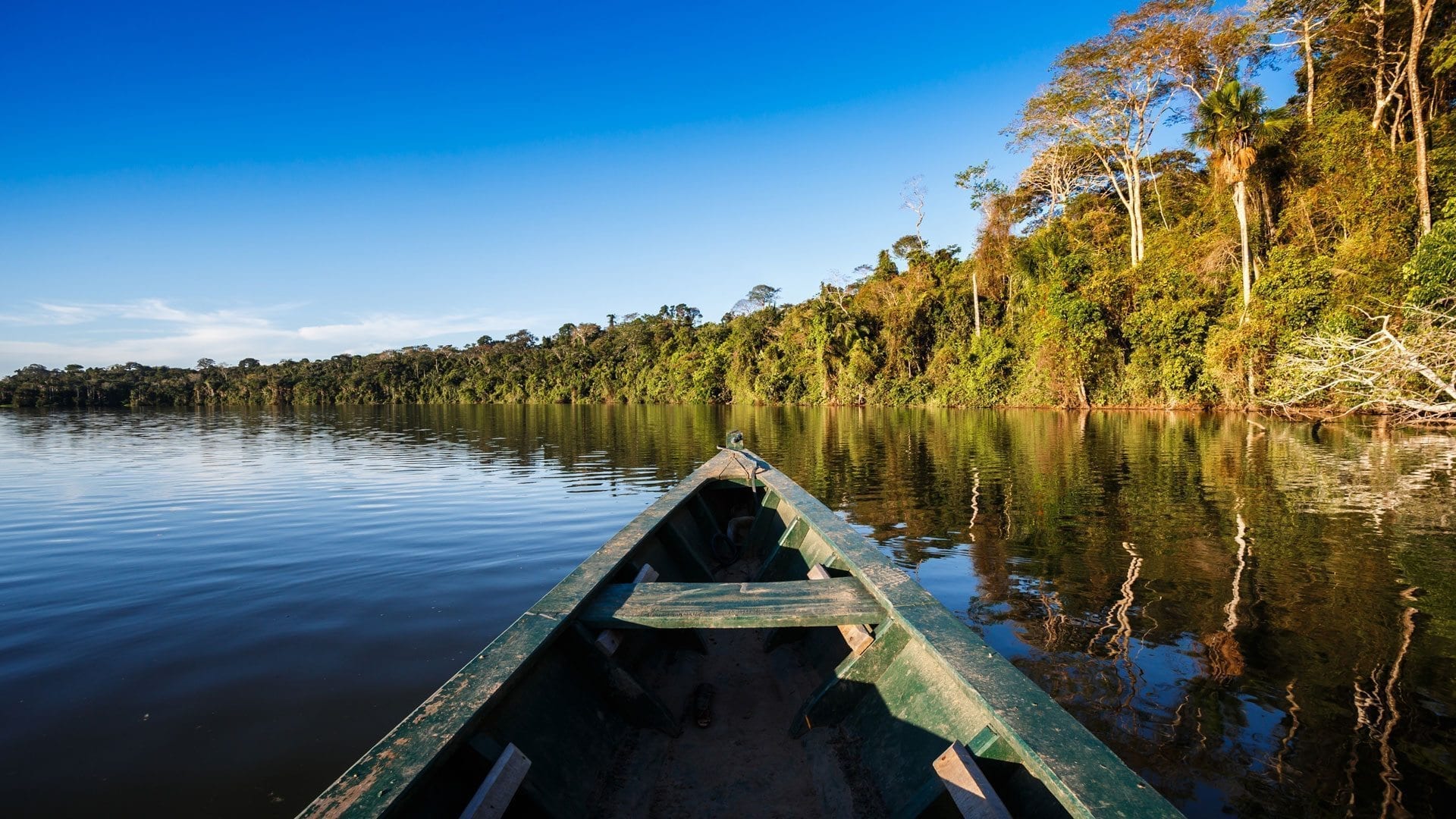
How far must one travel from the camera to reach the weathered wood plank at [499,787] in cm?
178

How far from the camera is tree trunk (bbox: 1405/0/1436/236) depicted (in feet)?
61.4

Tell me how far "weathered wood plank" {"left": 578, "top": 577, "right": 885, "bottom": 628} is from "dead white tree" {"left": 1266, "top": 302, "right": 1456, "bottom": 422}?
1291 centimetres

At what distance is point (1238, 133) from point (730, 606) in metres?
28.2

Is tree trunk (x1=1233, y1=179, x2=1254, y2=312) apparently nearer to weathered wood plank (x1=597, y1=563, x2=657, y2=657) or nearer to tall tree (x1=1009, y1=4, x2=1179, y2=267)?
tall tree (x1=1009, y1=4, x2=1179, y2=267)

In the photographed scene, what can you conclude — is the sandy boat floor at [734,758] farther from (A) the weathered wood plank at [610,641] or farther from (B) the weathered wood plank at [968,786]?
(B) the weathered wood plank at [968,786]

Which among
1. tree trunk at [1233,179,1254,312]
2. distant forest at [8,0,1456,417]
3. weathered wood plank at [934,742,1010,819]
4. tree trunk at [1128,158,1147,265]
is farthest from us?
tree trunk at [1128,158,1147,265]

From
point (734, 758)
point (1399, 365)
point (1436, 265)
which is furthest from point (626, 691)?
point (1436, 265)

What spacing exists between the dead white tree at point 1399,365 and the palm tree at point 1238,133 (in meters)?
6.34

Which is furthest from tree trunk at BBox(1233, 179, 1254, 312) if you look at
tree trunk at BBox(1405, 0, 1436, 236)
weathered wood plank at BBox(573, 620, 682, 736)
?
weathered wood plank at BBox(573, 620, 682, 736)

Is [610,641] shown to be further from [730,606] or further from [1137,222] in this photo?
[1137,222]

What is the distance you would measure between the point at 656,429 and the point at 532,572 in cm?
2231

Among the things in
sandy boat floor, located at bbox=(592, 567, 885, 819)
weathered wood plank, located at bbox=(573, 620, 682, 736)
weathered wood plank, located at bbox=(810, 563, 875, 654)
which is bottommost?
sandy boat floor, located at bbox=(592, 567, 885, 819)

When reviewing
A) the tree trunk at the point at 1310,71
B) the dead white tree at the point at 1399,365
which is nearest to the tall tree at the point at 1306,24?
the tree trunk at the point at 1310,71

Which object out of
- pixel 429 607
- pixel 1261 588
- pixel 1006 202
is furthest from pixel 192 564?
pixel 1006 202
